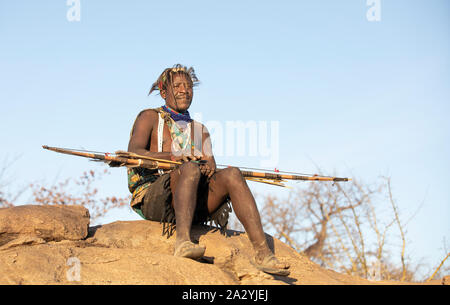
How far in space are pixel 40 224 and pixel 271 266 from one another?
230cm

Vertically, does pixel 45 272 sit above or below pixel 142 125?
below

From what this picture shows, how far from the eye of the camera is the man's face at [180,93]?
5.80m

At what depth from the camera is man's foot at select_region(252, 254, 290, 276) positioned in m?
4.33

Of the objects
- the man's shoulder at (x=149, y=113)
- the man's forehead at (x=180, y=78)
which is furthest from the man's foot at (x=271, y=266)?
the man's forehead at (x=180, y=78)

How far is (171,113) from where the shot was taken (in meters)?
5.79

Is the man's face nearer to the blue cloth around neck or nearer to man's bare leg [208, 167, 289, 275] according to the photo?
the blue cloth around neck

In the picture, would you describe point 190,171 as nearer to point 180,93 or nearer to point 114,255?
point 114,255

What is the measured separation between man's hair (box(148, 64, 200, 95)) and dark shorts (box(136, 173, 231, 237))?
1373 millimetres

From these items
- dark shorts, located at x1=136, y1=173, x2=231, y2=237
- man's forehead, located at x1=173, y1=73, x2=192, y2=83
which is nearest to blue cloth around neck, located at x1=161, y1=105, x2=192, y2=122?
man's forehead, located at x1=173, y1=73, x2=192, y2=83

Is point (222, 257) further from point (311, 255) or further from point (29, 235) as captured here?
point (311, 255)

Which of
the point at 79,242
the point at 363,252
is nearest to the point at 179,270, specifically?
the point at 79,242

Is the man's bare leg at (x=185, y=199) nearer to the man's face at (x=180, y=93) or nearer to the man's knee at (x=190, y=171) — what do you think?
the man's knee at (x=190, y=171)

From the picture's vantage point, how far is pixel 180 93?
580 centimetres
